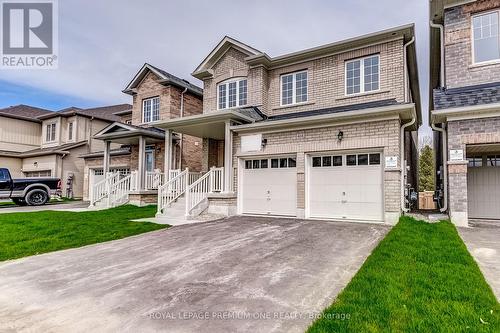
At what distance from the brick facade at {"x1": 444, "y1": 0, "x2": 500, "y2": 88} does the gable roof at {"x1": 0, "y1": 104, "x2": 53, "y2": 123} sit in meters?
29.2

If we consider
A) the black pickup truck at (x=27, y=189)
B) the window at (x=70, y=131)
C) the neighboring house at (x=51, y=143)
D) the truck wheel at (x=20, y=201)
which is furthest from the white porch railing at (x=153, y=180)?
the window at (x=70, y=131)

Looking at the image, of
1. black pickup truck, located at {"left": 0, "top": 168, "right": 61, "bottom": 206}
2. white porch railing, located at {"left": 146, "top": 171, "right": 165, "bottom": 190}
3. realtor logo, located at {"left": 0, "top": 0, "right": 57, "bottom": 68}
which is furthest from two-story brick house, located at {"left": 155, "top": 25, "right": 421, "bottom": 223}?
black pickup truck, located at {"left": 0, "top": 168, "right": 61, "bottom": 206}

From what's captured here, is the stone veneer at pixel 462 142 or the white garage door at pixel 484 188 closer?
the stone veneer at pixel 462 142

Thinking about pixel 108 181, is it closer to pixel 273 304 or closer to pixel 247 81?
pixel 247 81

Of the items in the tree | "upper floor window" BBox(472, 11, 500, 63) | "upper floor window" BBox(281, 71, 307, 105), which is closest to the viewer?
Answer: "upper floor window" BBox(472, 11, 500, 63)

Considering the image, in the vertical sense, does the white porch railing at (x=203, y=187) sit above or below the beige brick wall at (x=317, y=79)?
below

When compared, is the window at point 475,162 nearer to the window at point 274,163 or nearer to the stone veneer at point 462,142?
the stone veneer at point 462,142

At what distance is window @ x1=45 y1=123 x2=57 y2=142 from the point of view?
2544cm

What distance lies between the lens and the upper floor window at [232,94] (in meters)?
14.6

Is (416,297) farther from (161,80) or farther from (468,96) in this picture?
(161,80)

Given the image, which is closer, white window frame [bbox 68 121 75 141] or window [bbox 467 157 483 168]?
window [bbox 467 157 483 168]

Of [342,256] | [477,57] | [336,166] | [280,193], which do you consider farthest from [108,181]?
[477,57]

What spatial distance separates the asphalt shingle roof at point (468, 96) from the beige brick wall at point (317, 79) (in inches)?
66.6

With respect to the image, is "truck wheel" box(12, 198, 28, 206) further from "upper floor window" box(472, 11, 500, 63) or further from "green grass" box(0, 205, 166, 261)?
"upper floor window" box(472, 11, 500, 63)
